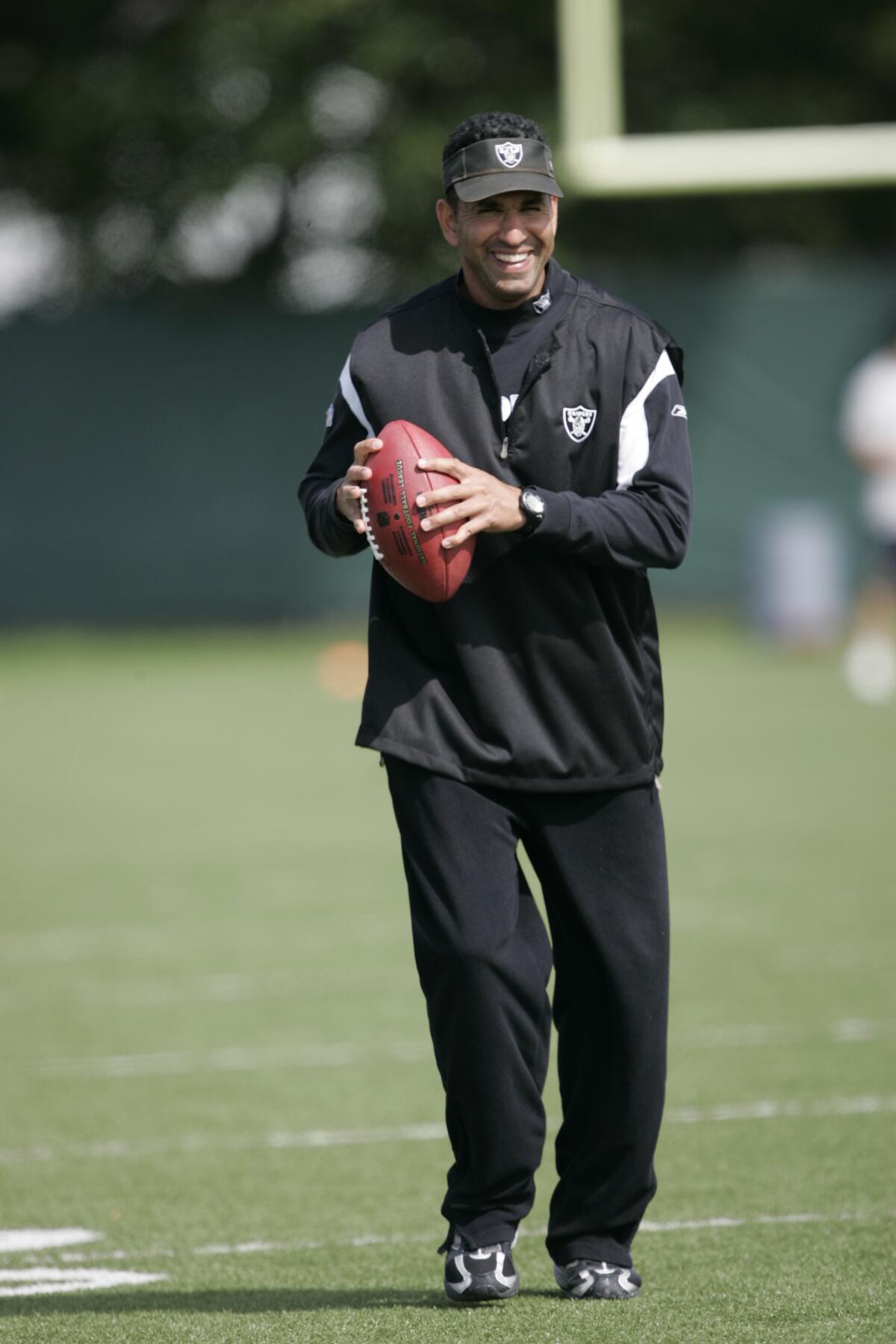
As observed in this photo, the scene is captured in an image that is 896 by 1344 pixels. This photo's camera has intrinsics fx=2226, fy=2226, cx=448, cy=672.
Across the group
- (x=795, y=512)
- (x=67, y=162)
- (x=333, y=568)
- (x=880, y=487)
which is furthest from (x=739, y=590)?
(x=67, y=162)

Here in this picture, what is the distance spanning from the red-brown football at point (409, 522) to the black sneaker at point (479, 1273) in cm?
125

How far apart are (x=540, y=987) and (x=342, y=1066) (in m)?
2.55

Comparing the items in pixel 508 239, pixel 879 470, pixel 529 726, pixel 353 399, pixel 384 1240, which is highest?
pixel 879 470

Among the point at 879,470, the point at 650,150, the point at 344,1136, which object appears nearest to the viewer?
the point at 344,1136

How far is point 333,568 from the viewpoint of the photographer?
23.1 m

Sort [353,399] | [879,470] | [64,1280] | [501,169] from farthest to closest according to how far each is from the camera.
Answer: [879,470] → [64,1280] → [353,399] → [501,169]

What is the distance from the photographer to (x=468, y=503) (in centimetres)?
413

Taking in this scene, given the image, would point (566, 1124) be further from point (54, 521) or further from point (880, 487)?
point (54, 521)

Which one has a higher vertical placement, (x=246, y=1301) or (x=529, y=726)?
(x=529, y=726)

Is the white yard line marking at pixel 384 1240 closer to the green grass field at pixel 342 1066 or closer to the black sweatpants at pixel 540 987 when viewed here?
the green grass field at pixel 342 1066

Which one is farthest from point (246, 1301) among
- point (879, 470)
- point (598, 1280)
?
point (879, 470)

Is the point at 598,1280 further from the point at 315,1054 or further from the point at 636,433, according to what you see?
the point at 315,1054

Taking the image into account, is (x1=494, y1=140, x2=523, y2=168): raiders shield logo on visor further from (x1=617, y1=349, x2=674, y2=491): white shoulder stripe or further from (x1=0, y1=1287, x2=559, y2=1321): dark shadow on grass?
(x1=0, y1=1287, x2=559, y2=1321): dark shadow on grass

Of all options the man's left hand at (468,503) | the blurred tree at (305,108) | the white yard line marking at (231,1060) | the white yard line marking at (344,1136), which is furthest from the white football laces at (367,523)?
the blurred tree at (305,108)
